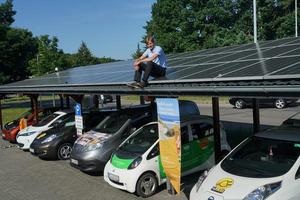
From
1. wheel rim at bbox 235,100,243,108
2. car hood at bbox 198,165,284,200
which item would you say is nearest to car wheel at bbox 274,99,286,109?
wheel rim at bbox 235,100,243,108

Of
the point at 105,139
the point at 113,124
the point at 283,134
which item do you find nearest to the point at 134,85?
the point at 105,139

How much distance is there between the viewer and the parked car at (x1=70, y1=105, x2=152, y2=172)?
1362cm

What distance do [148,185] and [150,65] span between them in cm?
278

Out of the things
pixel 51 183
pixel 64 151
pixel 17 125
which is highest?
pixel 17 125

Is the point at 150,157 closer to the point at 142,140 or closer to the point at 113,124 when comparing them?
the point at 142,140

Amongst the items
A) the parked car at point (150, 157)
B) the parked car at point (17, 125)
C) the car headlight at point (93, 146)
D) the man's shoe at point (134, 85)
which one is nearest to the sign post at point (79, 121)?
the car headlight at point (93, 146)

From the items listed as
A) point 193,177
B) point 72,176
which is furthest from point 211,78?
point 72,176

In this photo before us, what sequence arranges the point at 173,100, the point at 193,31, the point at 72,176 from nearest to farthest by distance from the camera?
1. the point at 173,100
2. the point at 72,176
3. the point at 193,31

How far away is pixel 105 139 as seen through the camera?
13898 mm

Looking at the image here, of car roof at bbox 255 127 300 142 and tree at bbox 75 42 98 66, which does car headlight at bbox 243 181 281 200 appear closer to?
car roof at bbox 255 127 300 142

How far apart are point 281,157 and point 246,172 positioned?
67 cm

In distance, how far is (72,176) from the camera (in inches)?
557

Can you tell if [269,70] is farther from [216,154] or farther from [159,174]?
[159,174]

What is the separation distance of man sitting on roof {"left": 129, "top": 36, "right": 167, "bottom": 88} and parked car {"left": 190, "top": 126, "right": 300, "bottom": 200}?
10.1 ft
